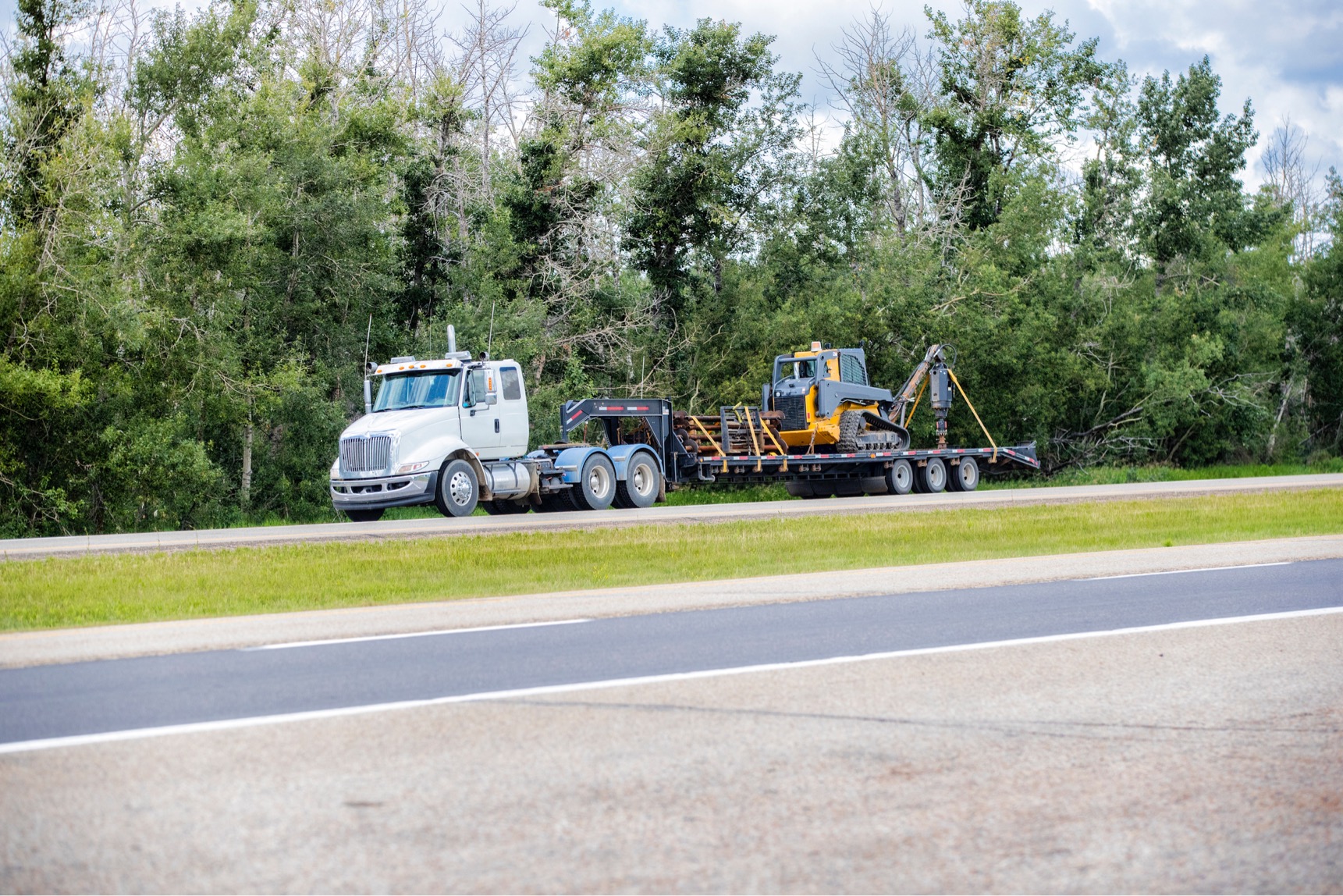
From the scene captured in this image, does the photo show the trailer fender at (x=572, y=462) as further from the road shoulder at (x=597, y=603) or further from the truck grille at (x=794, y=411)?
the road shoulder at (x=597, y=603)

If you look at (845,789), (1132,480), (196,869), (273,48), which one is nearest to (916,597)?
(845,789)

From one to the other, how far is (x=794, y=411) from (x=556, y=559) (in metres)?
16.8

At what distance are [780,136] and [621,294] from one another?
35.4ft

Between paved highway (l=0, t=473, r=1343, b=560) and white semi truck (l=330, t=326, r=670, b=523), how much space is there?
0.72m

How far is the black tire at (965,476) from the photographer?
3709 centimetres

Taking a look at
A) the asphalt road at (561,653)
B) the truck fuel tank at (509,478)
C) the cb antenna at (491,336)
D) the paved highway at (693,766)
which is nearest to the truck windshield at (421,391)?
the truck fuel tank at (509,478)

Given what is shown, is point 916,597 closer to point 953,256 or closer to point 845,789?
point 845,789

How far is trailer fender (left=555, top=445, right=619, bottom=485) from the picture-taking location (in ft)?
88.1

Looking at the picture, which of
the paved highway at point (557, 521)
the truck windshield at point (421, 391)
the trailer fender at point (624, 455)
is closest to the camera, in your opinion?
the paved highway at point (557, 521)

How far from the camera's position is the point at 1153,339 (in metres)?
52.1

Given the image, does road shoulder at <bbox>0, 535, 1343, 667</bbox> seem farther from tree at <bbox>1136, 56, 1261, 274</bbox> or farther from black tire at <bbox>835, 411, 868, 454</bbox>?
tree at <bbox>1136, 56, 1261, 274</bbox>

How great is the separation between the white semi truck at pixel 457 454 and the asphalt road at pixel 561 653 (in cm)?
1378

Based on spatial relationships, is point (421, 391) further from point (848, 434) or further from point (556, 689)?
point (556, 689)

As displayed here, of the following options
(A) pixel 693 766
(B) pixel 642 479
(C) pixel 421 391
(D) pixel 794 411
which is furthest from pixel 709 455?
(A) pixel 693 766
